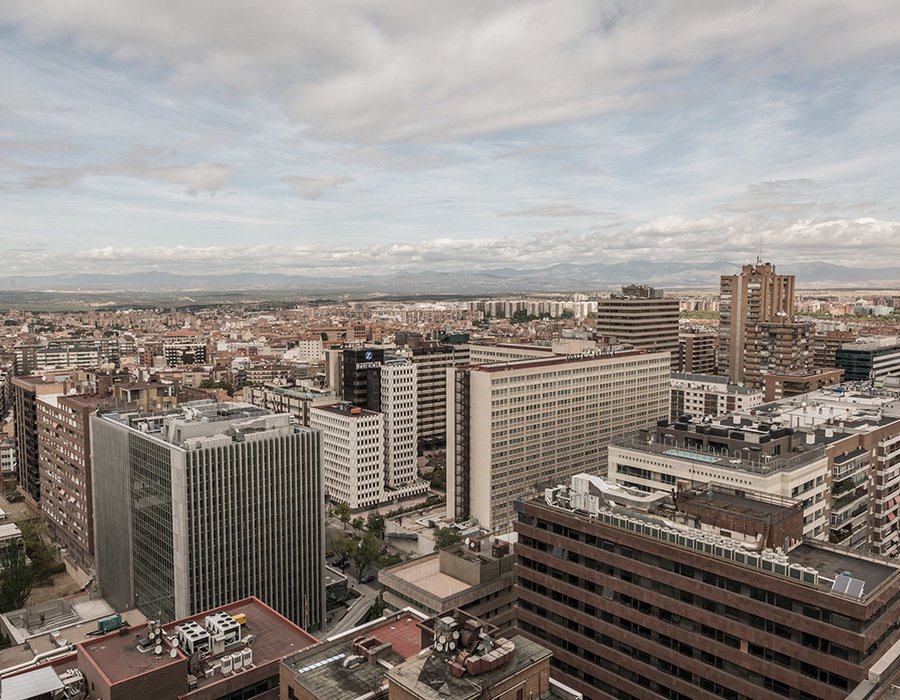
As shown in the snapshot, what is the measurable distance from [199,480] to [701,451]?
46160 millimetres

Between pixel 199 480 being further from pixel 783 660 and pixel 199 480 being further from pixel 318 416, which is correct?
pixel 318 416

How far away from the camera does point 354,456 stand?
376 feet

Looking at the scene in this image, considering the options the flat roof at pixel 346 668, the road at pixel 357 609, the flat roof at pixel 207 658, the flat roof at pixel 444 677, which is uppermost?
the flat roof at pixel 444 677

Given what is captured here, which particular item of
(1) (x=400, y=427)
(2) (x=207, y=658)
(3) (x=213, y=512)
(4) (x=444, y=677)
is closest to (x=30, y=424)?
(1) (x=400, y=427)

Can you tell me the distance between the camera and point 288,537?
69.5 meters

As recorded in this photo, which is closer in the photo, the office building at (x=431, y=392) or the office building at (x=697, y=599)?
the office building at (x=697, y=599)

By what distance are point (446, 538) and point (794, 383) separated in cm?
9548

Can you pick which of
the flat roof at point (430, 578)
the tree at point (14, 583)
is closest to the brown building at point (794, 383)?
the flat roof at point (430, 578)

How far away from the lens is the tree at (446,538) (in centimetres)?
8888

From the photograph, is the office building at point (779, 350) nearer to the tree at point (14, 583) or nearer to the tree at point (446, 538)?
the tree at point (446, 538)

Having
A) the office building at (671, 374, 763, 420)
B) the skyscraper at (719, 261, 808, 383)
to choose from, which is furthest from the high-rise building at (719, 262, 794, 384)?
the office building at (671, 374, 763, 420)

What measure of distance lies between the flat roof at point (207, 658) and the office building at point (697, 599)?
57.0ft

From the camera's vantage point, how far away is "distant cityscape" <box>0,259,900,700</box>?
3838 cm

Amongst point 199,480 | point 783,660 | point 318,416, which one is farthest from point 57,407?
point 783,660
